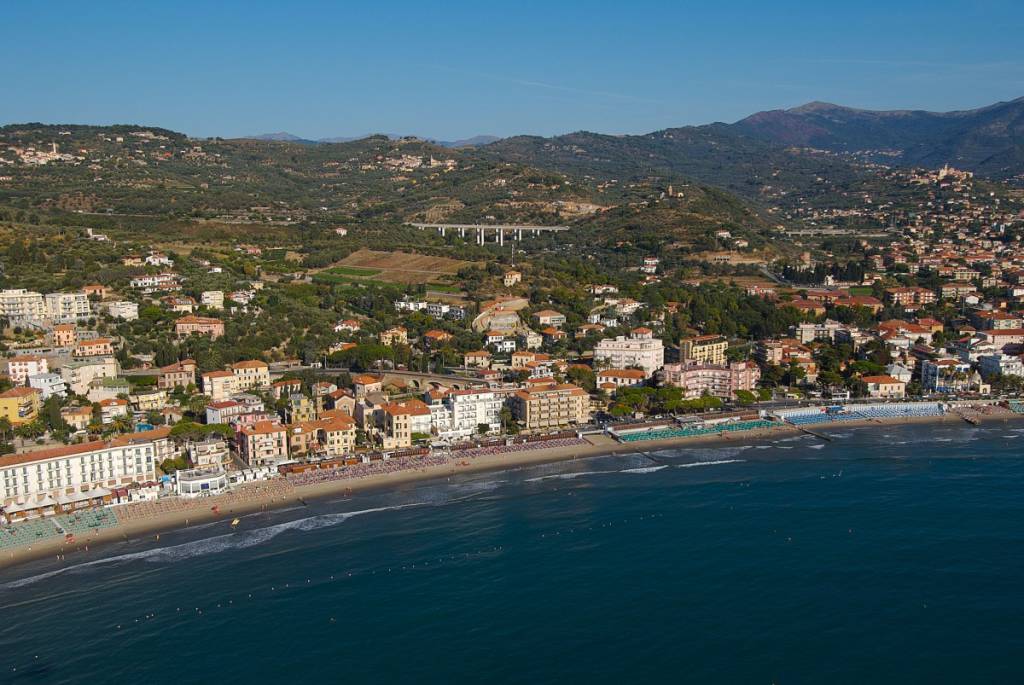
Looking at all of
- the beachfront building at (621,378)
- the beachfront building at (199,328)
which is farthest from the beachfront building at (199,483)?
→ the beachfront building at (621,378)

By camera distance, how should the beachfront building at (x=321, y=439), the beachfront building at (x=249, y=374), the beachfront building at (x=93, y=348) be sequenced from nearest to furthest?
the beachfront building at (x=321, y=439)
the beachfront building at (x=249, y=374)
the beachfront building at (x=93, y=348)

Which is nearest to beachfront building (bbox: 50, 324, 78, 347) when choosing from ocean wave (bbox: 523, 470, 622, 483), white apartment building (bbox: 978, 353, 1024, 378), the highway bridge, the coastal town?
the coastal town

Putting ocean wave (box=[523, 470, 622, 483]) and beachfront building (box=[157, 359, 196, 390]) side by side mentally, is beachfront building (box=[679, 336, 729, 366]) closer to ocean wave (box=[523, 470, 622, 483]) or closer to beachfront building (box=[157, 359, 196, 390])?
ocean wave (box=[523, 470, 622, 483])

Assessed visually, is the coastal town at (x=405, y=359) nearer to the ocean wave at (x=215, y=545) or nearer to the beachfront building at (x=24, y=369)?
the beachfront building at (x=24, y=369)

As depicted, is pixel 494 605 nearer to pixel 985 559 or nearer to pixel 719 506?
pixel 719 506

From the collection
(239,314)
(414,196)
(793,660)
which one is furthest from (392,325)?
(414,196)

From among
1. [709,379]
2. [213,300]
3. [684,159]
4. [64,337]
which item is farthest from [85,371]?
[684,159]
